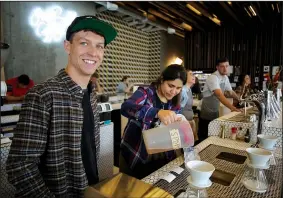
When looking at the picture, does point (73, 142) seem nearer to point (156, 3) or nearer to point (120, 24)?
point (156, 3)

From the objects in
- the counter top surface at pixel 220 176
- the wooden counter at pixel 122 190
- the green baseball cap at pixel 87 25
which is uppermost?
the green baseball cap at pixel 87 25

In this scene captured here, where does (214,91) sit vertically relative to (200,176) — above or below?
above

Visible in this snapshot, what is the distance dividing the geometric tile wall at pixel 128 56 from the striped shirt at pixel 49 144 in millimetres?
5813

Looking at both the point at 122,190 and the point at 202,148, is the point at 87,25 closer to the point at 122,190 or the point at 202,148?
the point at 122,190

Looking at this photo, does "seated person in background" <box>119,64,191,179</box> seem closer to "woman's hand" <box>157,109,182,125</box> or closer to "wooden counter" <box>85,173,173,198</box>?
"woman's hand" <box>157,109,182,125</box>

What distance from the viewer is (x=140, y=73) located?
8711 mm

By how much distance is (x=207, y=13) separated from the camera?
6.78 m

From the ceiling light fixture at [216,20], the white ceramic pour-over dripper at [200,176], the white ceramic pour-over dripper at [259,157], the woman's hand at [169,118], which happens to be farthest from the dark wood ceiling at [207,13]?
the white ceramic pour-over dripper at [200,176]

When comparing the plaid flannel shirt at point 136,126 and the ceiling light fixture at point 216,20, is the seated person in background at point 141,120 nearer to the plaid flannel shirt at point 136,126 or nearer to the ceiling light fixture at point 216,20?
the plaid flannel shirt at point 136,126

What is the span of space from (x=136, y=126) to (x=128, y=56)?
6.58m

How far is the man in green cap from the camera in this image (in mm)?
888

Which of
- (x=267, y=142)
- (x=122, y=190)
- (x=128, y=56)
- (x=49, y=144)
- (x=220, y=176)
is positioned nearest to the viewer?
(x=122, y=190)

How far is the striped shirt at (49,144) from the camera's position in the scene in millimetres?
883

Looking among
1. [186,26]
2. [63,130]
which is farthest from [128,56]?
[63,130]
